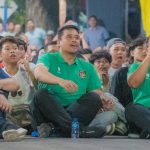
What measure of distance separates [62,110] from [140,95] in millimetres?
1061

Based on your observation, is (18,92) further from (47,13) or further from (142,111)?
(47,13)

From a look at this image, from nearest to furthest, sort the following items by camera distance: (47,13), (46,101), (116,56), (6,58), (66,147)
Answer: (66,147), (46,101), (6,58), (116,56), (47,13)

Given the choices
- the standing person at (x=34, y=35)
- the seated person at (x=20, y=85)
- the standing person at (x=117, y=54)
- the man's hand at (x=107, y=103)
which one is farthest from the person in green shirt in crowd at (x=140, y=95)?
the standing person at (x=34, y=35)

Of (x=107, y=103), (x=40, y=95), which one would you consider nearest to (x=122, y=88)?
(x=107, y=103)

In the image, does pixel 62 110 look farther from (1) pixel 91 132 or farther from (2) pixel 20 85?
(2) pixel 20 85

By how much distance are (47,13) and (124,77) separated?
54.2 ft

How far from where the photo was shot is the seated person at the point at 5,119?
8867 mm

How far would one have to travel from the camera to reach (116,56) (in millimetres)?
11984

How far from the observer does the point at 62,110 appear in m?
9.40

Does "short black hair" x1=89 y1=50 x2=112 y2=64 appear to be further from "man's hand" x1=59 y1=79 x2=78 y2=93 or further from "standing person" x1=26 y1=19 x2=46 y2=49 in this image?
"standing person" x1=26 y1=19 x2=46 y2=49

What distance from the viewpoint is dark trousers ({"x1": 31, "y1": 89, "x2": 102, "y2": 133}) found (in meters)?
9.34

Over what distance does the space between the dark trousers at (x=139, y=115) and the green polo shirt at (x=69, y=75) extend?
1.73 feet

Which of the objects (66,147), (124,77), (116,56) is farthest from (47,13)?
(66,147)

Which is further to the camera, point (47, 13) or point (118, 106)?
point (47, 13)
